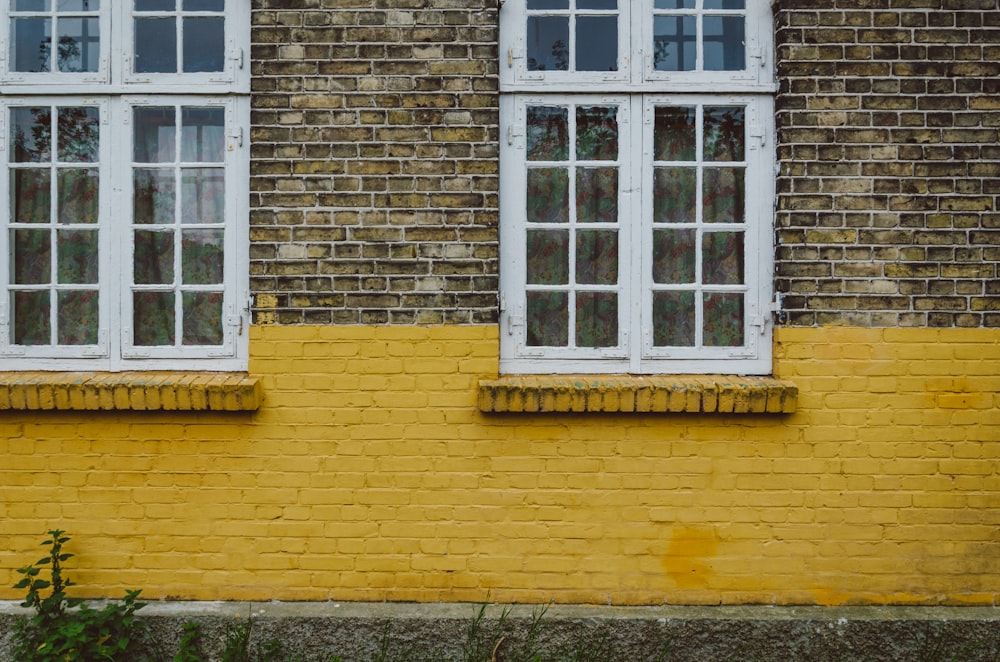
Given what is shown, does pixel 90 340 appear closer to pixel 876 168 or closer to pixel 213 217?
pixel 213 217

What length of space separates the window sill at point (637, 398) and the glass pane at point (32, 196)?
2527mm

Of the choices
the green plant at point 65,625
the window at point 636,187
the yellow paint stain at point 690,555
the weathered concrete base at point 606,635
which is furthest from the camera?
the window at point 636,187

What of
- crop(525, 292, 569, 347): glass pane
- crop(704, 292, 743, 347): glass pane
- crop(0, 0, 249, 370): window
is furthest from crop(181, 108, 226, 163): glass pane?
crop(704, 292, 743, 347): glass pane

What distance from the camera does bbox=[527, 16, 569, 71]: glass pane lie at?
3910 mm

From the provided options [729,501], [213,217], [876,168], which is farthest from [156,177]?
[876,168]

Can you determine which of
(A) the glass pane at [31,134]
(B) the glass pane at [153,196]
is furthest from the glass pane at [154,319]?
(A) the glass pane at [31,134]

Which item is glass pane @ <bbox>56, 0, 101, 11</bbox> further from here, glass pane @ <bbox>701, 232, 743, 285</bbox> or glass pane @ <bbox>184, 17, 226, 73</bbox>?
glass pane @ <bbox>701, 232, 743, 285</bbox>

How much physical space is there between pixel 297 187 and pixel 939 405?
3.43m

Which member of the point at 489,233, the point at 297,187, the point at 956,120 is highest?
the point at 956,120

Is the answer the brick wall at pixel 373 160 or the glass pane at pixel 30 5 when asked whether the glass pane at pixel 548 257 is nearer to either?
the brick wall at pixel 373 160

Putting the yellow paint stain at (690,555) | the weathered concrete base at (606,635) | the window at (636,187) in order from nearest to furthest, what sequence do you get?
the weathered concrete base at (606,635)
the yellow paint stain at (690,555)
the window at (636,187)

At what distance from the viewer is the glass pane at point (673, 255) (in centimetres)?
392

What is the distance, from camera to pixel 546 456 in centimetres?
376

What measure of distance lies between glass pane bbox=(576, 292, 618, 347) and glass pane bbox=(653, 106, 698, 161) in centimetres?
80
